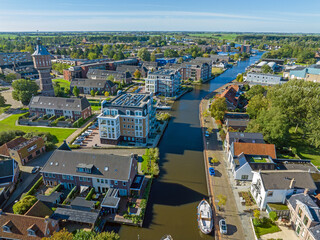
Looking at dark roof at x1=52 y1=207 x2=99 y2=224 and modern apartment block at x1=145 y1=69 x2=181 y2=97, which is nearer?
dark roof at x1=52 y1=207 x2=99 y2=224

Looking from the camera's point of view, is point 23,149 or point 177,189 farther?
point 23,149

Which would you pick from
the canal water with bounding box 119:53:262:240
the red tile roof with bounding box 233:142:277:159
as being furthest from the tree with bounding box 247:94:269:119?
the red tile roof with bounding box 233:142:277:159

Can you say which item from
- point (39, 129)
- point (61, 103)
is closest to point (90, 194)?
point (39, 129)

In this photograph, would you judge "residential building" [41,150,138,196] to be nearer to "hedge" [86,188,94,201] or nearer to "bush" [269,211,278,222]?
"hedge" [86,188,94,201]

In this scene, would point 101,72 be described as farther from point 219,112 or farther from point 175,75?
point 219,112

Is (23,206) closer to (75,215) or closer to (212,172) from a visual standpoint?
(75,215)

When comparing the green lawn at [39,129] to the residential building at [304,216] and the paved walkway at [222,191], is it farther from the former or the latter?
the residential building at [304,216]
